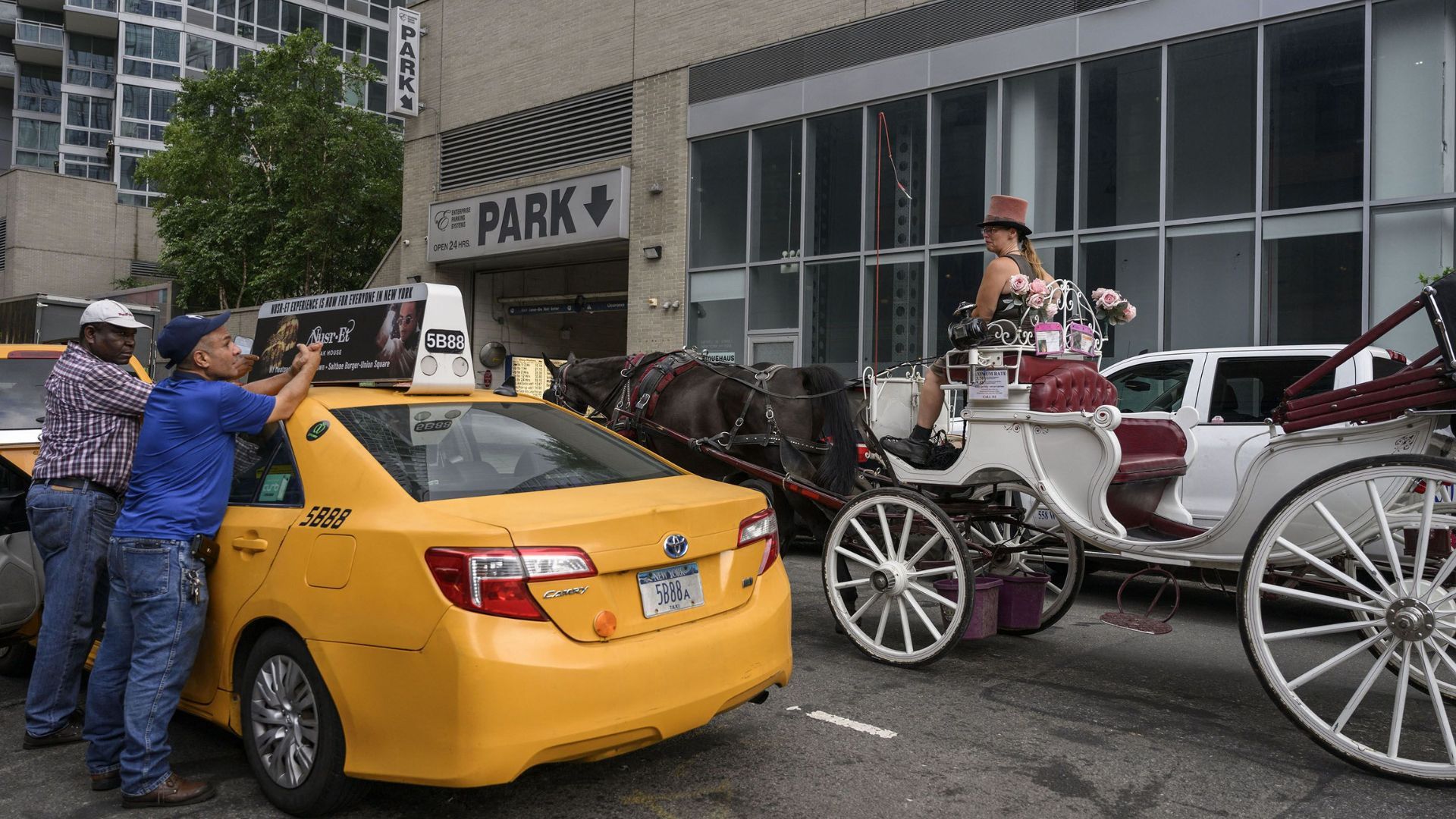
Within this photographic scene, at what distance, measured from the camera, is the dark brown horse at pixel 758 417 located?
6.88 metres

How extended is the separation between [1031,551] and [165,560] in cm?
476

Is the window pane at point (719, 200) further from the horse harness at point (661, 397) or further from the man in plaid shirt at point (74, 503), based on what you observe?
the man in plaid shirt at point (74, 503)

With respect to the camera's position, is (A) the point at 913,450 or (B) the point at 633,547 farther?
(A) the point at 913,450

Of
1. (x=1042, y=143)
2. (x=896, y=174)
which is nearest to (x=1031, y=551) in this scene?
(x=1042, y=143)

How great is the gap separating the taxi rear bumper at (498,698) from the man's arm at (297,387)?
991 millimetres

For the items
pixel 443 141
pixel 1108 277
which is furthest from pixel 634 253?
pixel 1108 277

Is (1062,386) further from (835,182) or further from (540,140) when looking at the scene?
(540,140)

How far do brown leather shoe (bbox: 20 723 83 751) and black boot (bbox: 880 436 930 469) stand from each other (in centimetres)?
420

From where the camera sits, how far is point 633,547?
3.54 m

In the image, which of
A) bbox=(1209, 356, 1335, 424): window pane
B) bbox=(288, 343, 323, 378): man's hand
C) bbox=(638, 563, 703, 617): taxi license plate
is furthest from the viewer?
bbox=(1209, 356, 1335, 424): window pane

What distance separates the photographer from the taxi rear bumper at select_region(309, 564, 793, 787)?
10.4 ft

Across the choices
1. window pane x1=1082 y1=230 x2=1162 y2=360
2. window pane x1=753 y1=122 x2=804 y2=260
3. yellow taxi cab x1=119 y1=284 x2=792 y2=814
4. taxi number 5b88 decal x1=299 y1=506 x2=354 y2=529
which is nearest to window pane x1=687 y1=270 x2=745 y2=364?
window pane x1=753 y1=122 x2=804 y2=260

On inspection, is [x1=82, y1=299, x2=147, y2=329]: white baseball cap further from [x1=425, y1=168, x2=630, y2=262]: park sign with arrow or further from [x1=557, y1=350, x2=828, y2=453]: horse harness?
[x1=425, y1=168, x2=630, y2=262]: park sign with arrow

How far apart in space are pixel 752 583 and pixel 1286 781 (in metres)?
2.20
